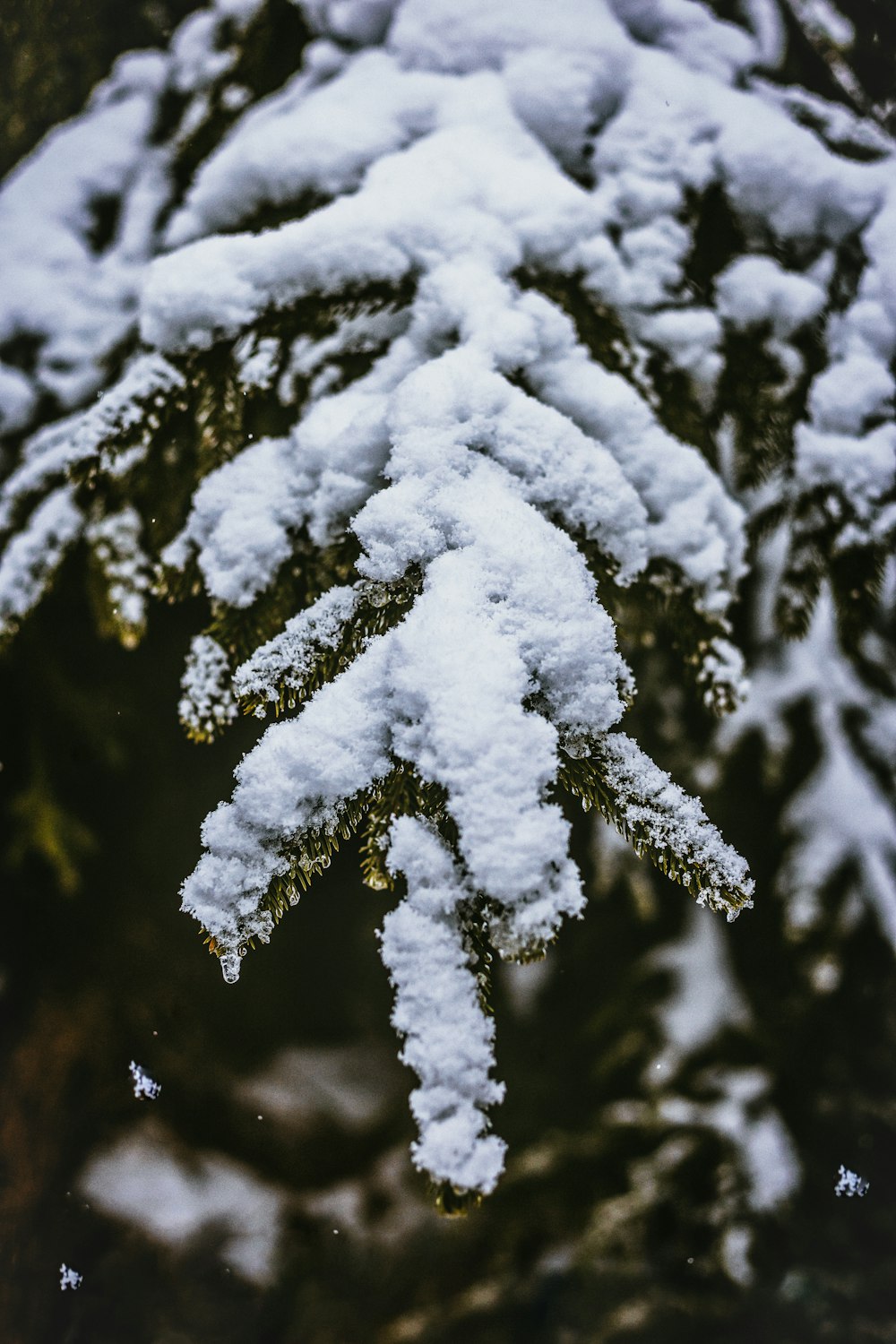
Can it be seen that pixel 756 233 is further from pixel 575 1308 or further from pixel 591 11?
pixel 575 1308

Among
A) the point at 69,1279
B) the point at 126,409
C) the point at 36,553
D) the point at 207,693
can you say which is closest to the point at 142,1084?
the point at 69,1279

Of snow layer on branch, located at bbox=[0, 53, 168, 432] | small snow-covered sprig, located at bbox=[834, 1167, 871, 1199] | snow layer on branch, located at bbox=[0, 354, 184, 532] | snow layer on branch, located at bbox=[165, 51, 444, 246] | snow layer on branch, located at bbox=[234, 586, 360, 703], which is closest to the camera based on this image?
snow layer on branch, located at bbox=[234, 586, 360, 703]

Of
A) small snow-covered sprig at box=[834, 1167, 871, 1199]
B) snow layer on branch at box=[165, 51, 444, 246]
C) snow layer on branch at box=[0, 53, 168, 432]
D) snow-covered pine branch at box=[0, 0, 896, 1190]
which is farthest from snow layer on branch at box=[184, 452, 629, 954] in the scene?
small snow-covered sprig at box=[834, 1167, 871, 1199]

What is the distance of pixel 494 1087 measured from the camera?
463mm

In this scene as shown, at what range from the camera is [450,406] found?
0.65 m

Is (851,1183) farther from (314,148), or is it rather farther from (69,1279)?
(314,148)

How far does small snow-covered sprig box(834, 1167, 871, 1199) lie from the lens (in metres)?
2.10

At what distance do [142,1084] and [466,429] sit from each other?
8.21ft

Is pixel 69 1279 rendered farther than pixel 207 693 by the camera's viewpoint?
Yes

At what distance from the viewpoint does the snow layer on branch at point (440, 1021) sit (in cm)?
44

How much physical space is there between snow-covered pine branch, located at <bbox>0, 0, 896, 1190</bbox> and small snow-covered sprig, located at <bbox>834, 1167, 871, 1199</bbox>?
1964mm

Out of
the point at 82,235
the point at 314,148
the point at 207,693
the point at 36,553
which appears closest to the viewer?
the point at 207,693

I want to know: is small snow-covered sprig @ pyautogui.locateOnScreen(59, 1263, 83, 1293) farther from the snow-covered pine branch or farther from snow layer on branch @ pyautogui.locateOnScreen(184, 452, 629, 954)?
snow layer on branch @ pyautogui.locateOnScreen(184, 452, 629, 954)

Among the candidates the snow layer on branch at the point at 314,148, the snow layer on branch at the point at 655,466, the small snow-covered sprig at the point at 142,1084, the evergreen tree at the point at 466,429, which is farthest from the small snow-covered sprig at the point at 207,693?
the small snow-covered sprig at the point at 142,1084
